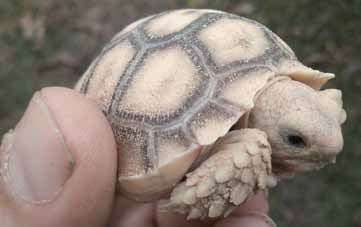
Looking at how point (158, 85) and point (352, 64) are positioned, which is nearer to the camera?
point (158, 85)

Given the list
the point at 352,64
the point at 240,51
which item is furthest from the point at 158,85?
the point at 352,64

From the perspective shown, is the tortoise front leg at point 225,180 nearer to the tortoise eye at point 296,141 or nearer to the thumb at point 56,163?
the tortoise eye at point 296,141

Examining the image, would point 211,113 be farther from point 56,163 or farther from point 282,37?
point 282,37

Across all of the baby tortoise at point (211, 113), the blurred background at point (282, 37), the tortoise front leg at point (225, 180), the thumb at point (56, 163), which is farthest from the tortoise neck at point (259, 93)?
the blurred background at point (282, 37)

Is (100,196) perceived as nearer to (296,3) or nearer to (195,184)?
(195,184)

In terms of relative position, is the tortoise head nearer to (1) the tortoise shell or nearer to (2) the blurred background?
(1) the tortoise shell

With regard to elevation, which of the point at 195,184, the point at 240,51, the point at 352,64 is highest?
the point at 240,51

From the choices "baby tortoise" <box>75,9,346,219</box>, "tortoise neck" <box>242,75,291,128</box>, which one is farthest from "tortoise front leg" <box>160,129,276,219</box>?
"tortoise neck" <box>242,75,291,128</box>
